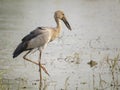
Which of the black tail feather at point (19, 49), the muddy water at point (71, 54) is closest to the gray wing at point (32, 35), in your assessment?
the black tail feather at point (19, 49)

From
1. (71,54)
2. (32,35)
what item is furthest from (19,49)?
(71,54)

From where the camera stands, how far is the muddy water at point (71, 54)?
29.1ft

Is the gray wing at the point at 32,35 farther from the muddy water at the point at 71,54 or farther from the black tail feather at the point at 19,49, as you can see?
the muddy water at the point at 71,54

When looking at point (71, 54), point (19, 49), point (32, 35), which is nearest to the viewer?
point (19, 49)

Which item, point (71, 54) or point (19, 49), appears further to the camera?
point (71, 54)

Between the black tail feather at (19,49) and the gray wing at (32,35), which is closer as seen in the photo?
the black tail feather at (19,49)

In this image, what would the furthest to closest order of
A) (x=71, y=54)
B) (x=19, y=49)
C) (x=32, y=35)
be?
(x=71, y=54) → (x=32, y=35) → (x=19, y=49)

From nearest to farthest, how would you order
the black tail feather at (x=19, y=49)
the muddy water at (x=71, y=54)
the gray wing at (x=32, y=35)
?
the muddy water at (x=71, y=54) < the black tail feather at (x=19, y=49) < the gray wing at (x=32, y=35)

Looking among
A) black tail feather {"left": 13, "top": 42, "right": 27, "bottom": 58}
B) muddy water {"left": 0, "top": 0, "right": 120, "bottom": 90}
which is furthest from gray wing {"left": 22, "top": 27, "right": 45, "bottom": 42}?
muddy water {"left": 0, "top": 0, "right": 120, "bottom": 90}

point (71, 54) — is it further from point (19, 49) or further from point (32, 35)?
point (19, 49)

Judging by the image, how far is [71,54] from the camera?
11781mm

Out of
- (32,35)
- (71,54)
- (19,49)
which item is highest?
(32,35)

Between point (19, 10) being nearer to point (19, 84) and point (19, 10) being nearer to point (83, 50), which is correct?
A: point (83, 50)

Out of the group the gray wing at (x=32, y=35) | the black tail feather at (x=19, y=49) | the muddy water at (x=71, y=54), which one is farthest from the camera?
the gray wing at (x=32, y=35)
